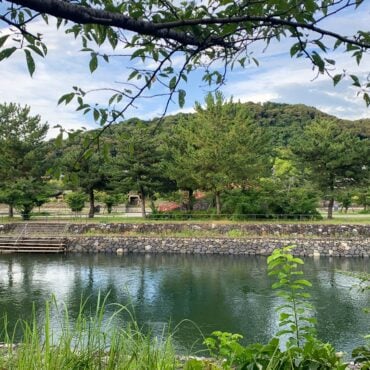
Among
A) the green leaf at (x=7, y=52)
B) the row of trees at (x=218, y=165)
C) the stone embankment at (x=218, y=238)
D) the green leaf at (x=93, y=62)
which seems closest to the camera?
the green leaf at (x=7, y=52)

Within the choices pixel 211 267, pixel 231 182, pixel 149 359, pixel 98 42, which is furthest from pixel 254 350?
pixel 231 182

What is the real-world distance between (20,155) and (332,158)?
16439 millimetres

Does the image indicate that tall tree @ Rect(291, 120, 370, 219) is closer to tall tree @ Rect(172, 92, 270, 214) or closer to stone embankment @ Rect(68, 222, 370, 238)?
tall tree @ Rect(172, 92, 270, 214)

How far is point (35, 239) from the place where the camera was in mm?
19078

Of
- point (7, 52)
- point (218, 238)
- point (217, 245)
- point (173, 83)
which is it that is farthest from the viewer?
point (218, 238)

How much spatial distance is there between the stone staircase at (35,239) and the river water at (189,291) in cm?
91

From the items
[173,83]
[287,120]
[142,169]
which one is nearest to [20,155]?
[142,169]

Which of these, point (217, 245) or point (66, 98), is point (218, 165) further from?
point (66, 98)

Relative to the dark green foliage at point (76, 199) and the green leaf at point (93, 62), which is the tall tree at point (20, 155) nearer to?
the dark green foliage at point (76, 199)

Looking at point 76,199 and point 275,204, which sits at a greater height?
point 76,199

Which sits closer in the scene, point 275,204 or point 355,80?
point 355,80

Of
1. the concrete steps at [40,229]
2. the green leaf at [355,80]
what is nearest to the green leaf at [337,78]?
the green leaf at [355,80]

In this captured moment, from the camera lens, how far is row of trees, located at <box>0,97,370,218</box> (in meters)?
21.7

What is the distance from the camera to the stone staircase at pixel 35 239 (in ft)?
60.3
